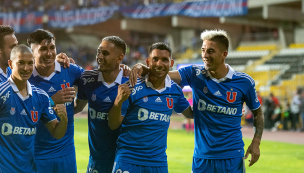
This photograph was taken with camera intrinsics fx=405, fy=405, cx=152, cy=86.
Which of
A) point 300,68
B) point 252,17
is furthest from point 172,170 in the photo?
point 252,17

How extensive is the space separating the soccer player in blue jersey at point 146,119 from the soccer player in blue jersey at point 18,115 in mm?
701

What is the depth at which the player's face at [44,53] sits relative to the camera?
4.58m

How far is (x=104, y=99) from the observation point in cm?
459

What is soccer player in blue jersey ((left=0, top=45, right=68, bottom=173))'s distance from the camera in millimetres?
3760

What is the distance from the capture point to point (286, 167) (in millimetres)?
9984

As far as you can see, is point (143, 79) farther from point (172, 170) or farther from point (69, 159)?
point (172, 170)

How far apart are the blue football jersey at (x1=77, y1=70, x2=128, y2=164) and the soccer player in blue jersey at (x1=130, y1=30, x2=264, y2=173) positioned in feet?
1.57

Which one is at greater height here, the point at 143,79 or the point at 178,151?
the point at 143,79

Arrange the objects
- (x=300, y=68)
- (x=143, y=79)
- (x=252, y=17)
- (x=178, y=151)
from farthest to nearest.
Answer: (x=252, y=17) < (x=300, y=68) < (x=178, y=151) < (x=143, y=79)

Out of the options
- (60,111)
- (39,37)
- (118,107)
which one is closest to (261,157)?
(118,107)

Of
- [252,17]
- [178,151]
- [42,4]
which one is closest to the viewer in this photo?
[178,151]

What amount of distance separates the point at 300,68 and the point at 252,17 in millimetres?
5928

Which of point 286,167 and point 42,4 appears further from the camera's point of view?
point 42,4

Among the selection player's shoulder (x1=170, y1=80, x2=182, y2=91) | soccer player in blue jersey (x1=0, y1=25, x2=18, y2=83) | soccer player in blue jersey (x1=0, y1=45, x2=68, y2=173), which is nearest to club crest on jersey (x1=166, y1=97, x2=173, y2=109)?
player's shoulder (x1=170, y1=80, x2=182, y2=91)
